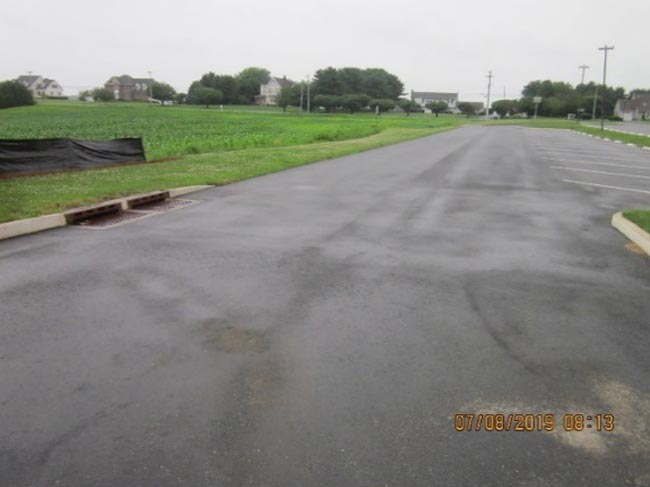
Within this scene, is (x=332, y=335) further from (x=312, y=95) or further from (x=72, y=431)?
(x=312, y=95)

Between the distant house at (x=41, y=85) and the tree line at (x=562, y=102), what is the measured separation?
429 feet

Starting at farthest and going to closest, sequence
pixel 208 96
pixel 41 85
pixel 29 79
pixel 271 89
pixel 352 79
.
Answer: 1. pixel 271 89
2. pixel 41 85
3. pixel 29 79
4. pixel 352 79
5. pixel 208 96

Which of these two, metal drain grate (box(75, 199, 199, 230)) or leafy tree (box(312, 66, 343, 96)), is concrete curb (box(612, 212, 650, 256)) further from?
leafy tree (box(312, 66, 343, 96))

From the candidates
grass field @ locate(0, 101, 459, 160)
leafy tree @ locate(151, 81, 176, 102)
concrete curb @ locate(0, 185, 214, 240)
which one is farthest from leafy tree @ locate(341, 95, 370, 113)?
concrete curb @ locate(0, 185, 214, 240)

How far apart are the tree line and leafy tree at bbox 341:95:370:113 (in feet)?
111

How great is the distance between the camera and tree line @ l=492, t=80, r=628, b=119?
365ft

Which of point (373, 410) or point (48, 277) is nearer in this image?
point (373, 410)

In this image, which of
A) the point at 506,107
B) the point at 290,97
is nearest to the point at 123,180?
the point at 290,97

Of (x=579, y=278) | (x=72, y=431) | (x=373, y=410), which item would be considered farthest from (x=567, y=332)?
(x=72, y=431)

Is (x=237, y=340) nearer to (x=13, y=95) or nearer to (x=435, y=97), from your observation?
(x=13, y=95)

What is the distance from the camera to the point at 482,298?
5586 mm

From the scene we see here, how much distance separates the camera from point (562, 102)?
114000mm

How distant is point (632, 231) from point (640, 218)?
31.2 inches

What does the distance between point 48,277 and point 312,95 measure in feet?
397
